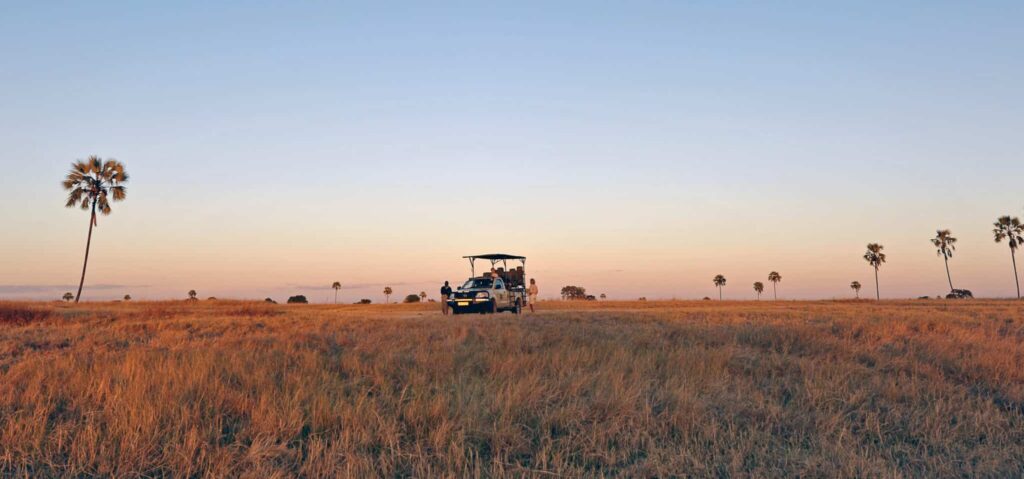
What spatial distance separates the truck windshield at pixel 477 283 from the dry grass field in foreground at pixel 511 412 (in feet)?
64.8

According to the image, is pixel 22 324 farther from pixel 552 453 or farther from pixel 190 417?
pixel 552 453

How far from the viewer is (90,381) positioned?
351 inches

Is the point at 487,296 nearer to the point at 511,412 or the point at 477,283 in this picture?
the point at 477,283

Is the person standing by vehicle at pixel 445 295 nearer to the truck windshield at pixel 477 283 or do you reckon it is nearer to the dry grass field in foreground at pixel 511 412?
the truck windshield at pixel 477 283

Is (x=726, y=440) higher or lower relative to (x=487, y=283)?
lower

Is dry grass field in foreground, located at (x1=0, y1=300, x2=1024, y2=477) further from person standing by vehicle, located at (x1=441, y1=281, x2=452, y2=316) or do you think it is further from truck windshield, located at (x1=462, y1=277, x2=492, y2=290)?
person standing by vehicle, located at (x1=441, y1=281, x2=452, y2=316)

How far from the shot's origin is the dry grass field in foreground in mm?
6289

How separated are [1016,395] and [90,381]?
495 inches

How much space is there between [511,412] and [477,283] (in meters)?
25.7

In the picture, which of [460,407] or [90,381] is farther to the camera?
[90,381]

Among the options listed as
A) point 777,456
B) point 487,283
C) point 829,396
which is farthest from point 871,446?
point 487,283

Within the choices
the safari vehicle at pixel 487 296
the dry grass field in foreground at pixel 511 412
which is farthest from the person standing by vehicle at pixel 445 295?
the dry grass field in foreground at pixel 511 412

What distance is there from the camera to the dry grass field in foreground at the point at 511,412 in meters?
6.29

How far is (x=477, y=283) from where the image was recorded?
33312 mm
